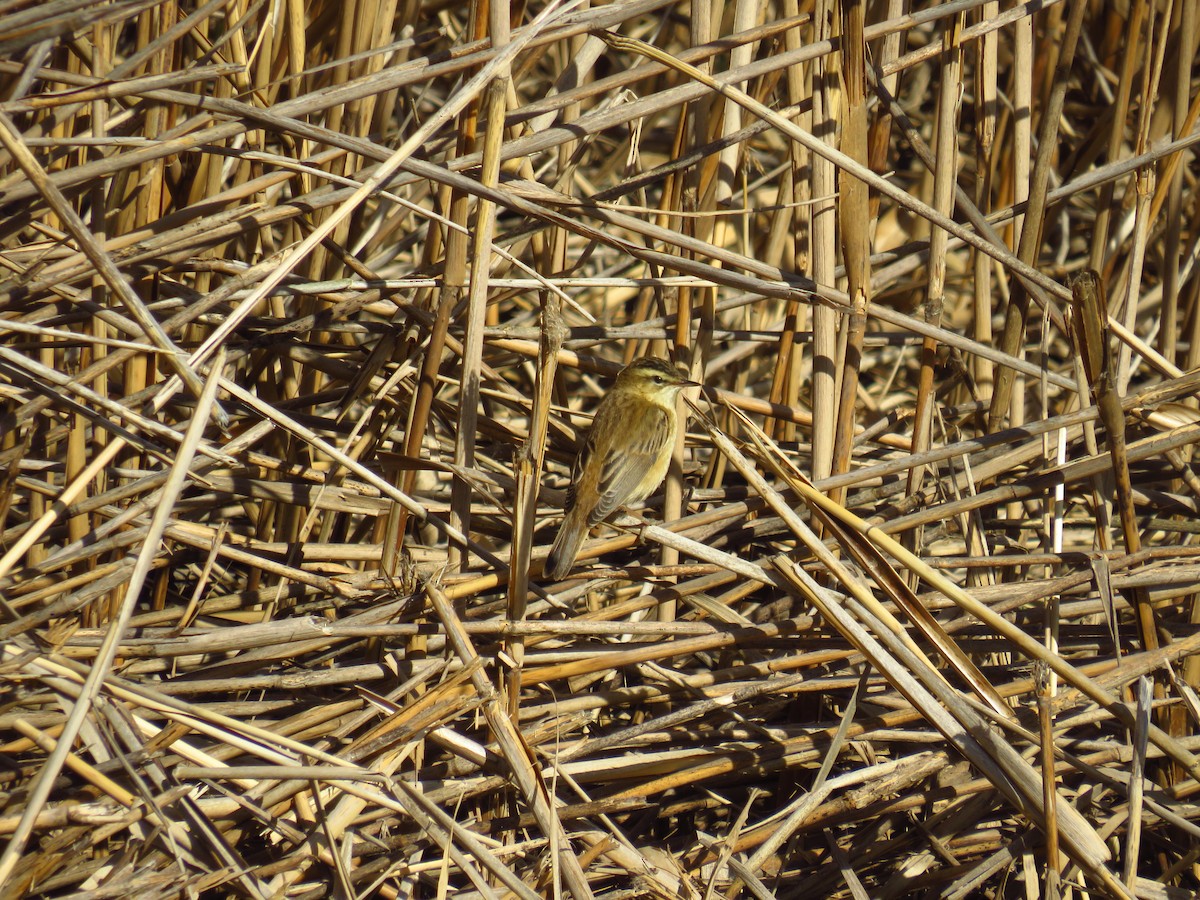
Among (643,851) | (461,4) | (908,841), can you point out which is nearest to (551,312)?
(643,851)

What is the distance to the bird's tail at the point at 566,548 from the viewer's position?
3557 millimetres

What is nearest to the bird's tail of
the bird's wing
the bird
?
the bird

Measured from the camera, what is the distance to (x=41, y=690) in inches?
121

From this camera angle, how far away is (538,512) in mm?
4238

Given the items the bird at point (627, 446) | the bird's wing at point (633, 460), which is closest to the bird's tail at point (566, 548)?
the bird at point (627, 446)

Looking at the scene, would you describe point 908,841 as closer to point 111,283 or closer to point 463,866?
point 463,866

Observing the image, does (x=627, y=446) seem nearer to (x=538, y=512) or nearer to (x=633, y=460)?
(x=633, y=460)

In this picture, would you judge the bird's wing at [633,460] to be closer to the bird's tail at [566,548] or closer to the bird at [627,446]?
the bird at [627,446]

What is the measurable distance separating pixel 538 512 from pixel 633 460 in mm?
437

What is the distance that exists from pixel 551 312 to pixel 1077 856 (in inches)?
78.4

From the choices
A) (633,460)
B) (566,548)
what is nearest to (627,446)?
(633,460)

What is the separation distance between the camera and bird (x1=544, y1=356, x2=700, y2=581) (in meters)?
3.87

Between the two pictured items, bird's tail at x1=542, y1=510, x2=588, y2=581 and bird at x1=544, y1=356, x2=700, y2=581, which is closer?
bird's tail at x1=542, y1=510, x2=588, y2=581

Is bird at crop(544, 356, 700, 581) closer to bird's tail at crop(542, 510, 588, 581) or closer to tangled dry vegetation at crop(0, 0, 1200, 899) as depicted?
bird's tail at crop(542, 510, 588, 581)
